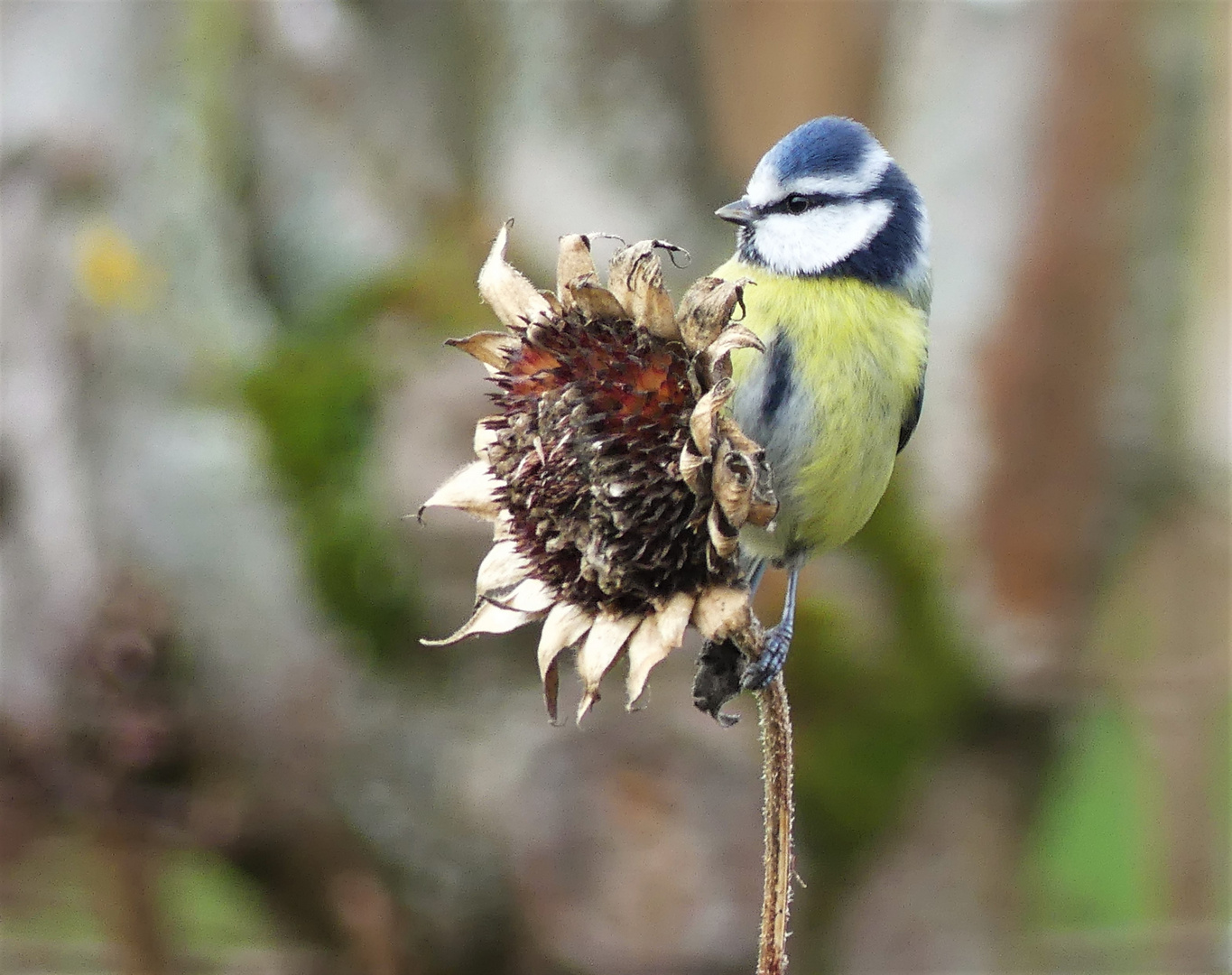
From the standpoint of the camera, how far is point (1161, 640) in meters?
3.27

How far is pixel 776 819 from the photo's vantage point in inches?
29.4

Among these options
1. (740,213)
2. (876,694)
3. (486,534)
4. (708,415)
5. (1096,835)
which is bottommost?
(1096,835)

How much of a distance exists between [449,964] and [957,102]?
220 cm

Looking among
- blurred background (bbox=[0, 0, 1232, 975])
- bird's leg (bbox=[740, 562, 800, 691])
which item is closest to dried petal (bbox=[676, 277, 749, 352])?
bird's leg (bbox=[740, 562, 800, 691])

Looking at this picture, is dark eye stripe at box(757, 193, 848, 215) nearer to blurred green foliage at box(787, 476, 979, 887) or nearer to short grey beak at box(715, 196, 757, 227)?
short grey beak at box(715, 196, 757, 227)

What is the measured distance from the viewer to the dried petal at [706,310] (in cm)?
84

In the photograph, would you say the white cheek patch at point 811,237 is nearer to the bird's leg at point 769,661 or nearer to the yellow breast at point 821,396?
the yellow breast at point 821,396

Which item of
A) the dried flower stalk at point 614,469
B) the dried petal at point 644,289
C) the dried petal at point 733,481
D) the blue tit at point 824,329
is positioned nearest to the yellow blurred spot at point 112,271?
the blue tit at point 824,329

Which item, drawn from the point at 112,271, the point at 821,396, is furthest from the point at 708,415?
the point at 112,271

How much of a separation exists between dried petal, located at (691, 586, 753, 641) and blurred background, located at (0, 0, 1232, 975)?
1602mm

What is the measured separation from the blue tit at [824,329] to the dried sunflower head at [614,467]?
0.21m

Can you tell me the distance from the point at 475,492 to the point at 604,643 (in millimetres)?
171

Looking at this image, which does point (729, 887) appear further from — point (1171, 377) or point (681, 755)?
point (1171, 377)

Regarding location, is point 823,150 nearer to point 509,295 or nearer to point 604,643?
point 509,295
